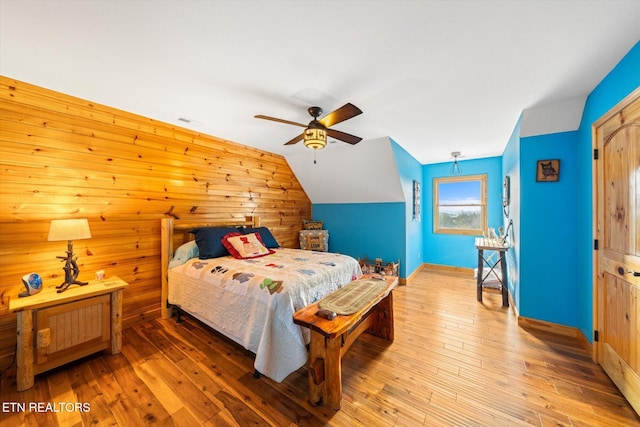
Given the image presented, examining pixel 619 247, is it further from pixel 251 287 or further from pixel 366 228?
pixel 366 228

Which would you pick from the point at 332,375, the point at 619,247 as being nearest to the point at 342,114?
the point at 332,375

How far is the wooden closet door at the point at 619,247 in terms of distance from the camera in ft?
5.32

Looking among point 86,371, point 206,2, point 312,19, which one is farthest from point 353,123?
point 86,371

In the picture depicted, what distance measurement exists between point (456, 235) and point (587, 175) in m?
3.00

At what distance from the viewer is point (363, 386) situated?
6.04 feet

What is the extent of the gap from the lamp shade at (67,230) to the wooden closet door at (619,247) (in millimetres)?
4269

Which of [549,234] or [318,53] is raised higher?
[318,53]

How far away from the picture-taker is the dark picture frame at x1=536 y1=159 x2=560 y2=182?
2.50 metres

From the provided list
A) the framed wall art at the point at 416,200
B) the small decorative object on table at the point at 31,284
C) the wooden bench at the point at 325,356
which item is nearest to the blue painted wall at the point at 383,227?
the framed wall art at the point at 416,200

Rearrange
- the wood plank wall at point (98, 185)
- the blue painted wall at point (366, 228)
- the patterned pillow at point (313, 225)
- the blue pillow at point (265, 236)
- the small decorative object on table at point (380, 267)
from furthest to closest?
the patterned pillow at point (313, 225), the blue painted wall at point (366, 228), the small decorative object on table at point (380, 267), the blue pillow at point (265, 236), the wood plank wall at point (98, 185)

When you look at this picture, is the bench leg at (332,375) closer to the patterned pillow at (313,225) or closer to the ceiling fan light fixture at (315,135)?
the ceiling fan light fixture at (315,135)

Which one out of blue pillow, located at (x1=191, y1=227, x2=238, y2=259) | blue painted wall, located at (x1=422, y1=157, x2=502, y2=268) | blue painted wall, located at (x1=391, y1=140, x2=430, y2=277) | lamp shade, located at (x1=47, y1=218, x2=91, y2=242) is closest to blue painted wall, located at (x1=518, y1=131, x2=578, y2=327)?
blue painted wall, located at (x1=391, y1=140, x2=430, y2=277)

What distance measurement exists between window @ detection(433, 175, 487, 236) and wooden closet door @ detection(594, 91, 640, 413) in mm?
2902

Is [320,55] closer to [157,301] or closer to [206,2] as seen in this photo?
[206,2]
